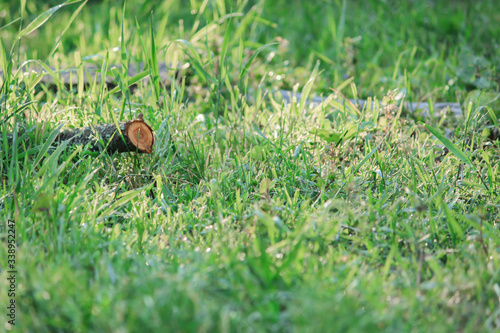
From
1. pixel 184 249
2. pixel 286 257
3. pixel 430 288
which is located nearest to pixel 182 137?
pixel 184 249

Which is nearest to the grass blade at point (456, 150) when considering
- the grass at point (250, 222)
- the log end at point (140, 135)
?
the grass at point (250, 222)

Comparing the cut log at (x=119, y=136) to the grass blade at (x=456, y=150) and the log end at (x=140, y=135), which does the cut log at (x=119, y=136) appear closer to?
the log end at (x=140, y=135)

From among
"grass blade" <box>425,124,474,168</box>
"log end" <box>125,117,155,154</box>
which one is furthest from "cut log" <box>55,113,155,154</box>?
"grass blade" <box>425,124,474,168</box>

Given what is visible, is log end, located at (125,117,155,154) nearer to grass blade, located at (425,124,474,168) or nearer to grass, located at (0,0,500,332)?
grass, located at (0,0,500,332)

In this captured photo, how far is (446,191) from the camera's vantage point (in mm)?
2039

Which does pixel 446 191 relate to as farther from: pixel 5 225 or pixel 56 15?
pixel 56 15

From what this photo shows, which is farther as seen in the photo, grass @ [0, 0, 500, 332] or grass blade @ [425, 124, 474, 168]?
grass blade @ [425, 124, 474, 168]

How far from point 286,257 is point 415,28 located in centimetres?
358

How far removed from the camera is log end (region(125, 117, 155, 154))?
2.11 meters

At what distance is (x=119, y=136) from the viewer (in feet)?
7.01

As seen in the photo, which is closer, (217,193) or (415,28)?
(217,193)

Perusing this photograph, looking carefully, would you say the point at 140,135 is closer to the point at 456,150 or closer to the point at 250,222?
the point at 250,222

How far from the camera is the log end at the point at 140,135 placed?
Result: 2.11m

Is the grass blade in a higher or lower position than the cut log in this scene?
lower
